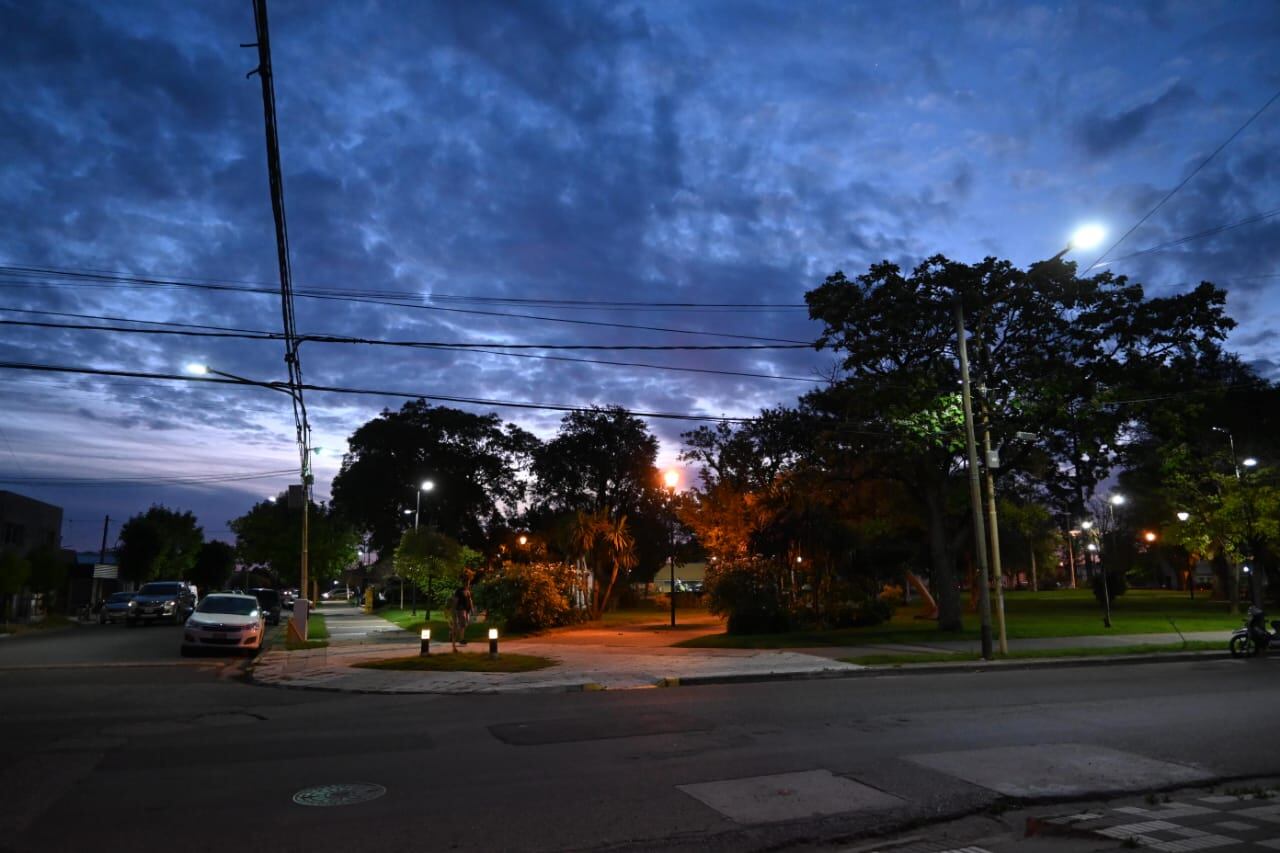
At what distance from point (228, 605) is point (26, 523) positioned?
29464mm

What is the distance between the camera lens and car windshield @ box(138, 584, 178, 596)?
36.1 metres

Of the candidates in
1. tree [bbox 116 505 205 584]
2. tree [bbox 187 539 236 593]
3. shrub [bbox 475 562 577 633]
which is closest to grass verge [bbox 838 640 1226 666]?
shrub [bbox 475 562 577 633]

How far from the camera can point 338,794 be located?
706cm

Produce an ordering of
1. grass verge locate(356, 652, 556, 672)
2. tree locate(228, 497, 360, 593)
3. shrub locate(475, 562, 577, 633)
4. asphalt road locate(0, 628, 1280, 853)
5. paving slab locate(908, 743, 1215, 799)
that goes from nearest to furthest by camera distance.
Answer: asphalt road locate(0, 628, 1280, 853), paving slab locate(908, 743, 1215, 799), grass verge locate(356, 652, 556, 672), shrub locate(475, 562, 577, 633), tree locate(228, 497, 360, 593)

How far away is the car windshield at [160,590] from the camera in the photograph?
36.1 meters

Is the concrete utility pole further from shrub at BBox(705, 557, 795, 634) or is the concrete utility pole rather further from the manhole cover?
the manhole cover

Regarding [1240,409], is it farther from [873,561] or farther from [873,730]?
[873,730]

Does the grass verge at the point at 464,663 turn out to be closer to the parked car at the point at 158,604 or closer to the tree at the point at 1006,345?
the tree at the point at 1006,345

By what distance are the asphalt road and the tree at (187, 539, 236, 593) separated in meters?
65.7

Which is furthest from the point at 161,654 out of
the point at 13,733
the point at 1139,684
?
the point at 1139,684

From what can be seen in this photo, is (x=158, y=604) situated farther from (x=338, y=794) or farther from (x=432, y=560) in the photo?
(x=338, y=794)

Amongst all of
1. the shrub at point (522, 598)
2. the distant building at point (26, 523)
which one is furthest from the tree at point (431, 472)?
the shrub at point (522, 598)

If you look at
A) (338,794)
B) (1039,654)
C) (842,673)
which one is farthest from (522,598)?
(338,794)

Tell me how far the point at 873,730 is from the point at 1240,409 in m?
46.2
